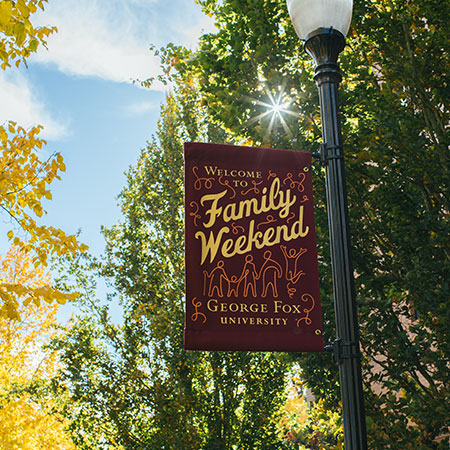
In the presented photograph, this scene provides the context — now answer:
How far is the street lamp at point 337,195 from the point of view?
2914 millimetres

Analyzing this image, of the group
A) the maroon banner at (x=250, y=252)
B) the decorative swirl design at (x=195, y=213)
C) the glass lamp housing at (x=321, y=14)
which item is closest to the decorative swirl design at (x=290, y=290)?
the maroon banner at (x=250, y=252)

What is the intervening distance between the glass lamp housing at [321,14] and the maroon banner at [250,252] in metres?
0.85

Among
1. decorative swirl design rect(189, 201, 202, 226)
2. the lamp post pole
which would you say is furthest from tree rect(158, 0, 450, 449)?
decorative swirl design rect(189, 201, 202, 226)

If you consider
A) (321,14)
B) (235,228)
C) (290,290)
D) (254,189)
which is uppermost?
(321,14)

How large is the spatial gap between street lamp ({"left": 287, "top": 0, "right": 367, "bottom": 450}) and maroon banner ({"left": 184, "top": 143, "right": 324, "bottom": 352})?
25 cm

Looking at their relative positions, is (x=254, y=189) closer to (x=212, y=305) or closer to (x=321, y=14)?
(x=212, y=305)

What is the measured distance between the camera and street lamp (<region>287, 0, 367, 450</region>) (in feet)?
9.56

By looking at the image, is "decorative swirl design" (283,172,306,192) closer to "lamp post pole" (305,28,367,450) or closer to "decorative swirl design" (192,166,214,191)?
"lamp post pole" (305,28,367,450)

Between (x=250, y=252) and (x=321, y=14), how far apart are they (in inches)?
62.9

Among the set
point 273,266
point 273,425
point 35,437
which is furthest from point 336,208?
point 35,437

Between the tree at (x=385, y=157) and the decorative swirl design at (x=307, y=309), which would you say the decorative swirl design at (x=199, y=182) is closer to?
the decorative swirl design at (x=307, y=309)

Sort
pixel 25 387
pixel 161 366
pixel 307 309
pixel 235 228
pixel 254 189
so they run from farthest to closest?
pixel 25 387
pixel 161 366
pixel 254 189
pixel 235 228
pixel 307 309

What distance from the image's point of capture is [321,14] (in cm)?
346

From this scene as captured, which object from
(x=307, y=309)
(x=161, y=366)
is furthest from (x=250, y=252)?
(x=161, y=366)
